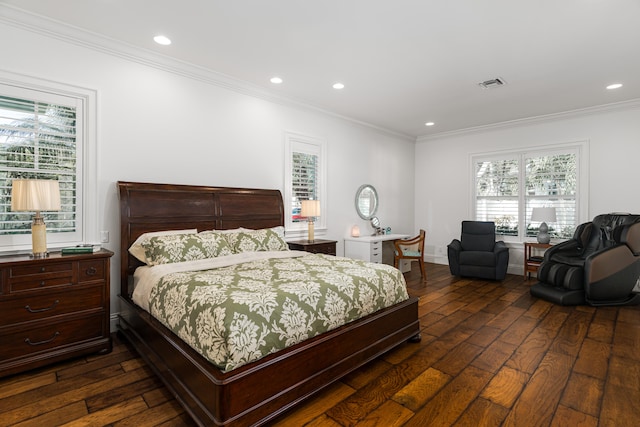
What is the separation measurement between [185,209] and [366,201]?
11.4 feet

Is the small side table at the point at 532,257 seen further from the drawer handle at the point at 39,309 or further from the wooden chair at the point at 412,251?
the drawer handle at the point at 39,309

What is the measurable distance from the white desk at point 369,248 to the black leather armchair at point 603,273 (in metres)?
2.20

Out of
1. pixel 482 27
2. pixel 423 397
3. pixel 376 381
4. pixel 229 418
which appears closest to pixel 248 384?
pixel 229 418

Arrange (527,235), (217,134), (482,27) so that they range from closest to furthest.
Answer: (482,27) → (217,134) → (527,235)

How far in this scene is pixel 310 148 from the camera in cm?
511

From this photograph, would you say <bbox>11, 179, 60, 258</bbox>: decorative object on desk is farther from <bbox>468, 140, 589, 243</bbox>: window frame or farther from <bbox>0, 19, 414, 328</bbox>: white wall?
<bbox>468, 140, 589, 243</bbox>: window frame

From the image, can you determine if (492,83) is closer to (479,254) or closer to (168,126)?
(479,254)

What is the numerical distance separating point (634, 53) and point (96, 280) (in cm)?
560

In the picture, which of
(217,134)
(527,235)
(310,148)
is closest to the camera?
(217,134)

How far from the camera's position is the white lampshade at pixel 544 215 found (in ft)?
17.5

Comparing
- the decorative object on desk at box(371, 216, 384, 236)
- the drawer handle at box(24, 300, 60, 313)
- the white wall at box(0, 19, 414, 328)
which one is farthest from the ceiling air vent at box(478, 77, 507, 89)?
the drawer handle at box(24, 300, 60, 313)

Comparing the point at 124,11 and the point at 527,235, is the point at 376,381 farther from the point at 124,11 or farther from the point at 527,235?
the point at 527,235

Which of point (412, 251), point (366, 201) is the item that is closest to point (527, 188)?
point (412, 251)

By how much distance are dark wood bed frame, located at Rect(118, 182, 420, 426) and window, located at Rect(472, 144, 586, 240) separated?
13.8ft
